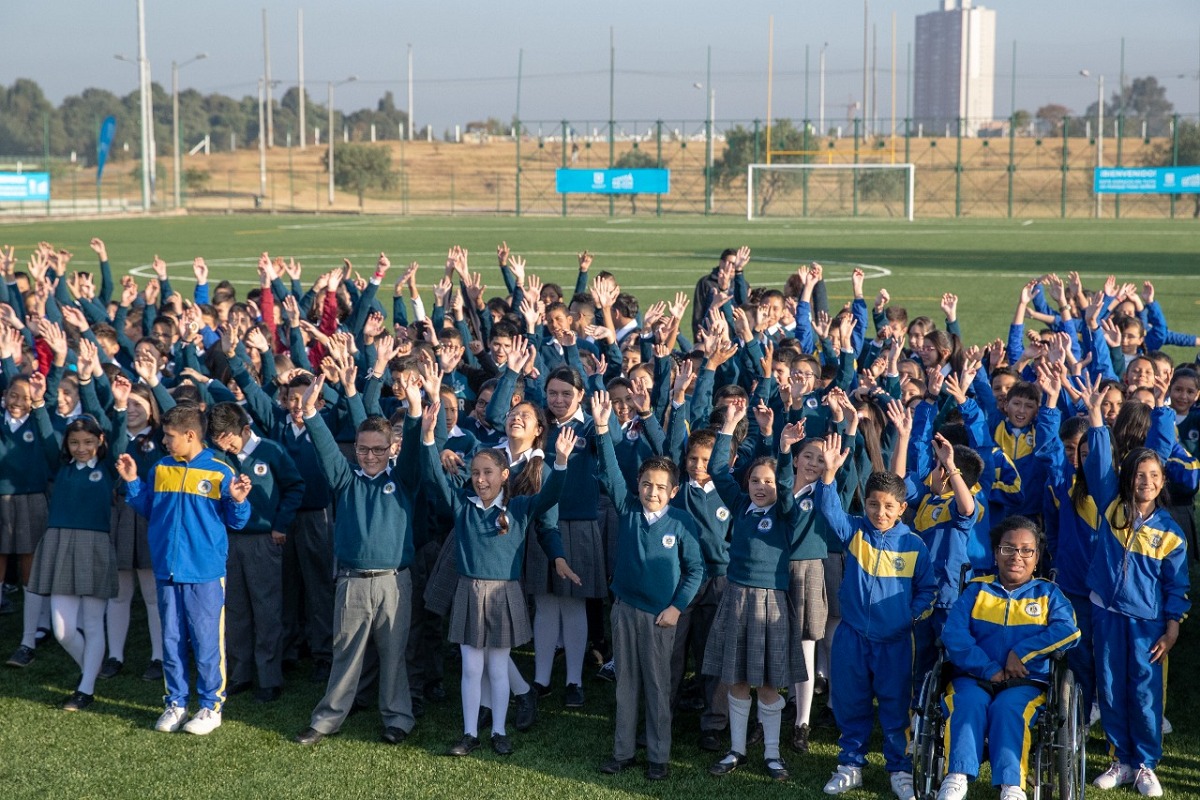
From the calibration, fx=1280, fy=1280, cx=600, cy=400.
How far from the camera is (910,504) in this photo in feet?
23.2

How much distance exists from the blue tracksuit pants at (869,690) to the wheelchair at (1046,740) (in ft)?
1.01

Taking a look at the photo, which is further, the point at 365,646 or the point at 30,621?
the point at 30,621

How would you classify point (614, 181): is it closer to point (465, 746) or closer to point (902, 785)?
point (465, 746)

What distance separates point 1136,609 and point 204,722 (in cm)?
458

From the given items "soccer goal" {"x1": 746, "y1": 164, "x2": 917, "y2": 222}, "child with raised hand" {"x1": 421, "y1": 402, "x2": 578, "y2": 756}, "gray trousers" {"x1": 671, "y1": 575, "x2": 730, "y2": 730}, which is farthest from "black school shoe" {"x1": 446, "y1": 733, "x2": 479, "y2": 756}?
"soccer goal" {"x1": 746, "y1": 164, "x2": 917, "y2": 222}

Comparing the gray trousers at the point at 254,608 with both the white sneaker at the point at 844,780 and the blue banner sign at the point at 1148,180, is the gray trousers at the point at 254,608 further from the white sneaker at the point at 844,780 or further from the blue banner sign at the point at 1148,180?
the blue banner sign at the point at 1148,180

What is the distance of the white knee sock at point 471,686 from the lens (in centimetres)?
638

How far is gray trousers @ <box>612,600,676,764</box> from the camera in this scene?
6.14m

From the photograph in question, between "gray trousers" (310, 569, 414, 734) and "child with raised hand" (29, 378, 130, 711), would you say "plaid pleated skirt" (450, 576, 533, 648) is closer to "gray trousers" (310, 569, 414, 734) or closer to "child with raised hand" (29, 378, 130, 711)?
"gray trousers" (310, 569, 414, 734)

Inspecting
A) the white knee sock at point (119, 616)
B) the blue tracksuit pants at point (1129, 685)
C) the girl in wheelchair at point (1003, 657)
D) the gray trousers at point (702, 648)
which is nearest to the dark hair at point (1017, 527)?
the girl in wheelchair at point (1003, 657)

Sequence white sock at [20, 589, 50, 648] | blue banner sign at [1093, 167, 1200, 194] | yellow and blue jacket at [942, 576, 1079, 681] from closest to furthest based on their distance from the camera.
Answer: yellow and blue jacket at [942, 576, 1079, 681]
white sock at [20, 589, 50, 648]
blue banner sign at [1093, 167, 1200, 194]

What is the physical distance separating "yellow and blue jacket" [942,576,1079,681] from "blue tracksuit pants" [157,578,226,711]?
3.64 metres

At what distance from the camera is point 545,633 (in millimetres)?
7109

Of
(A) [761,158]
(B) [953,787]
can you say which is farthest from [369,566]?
(A) [761,158]
